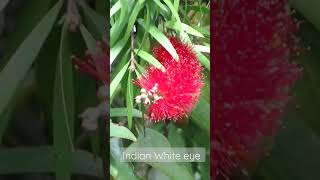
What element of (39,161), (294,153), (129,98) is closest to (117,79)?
(129,98)

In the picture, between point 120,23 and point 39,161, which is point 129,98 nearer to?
point 120,23

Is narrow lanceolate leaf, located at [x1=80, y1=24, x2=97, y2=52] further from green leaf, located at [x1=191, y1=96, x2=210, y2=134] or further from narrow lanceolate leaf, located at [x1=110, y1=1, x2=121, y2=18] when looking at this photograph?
green leaf, located at [x1=191, y1=96, x2=210, y2=134]

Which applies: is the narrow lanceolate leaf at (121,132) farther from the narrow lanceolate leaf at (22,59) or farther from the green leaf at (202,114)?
the narrow lanceolate leaf at (22,59)

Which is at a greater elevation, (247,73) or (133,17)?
(133,17)

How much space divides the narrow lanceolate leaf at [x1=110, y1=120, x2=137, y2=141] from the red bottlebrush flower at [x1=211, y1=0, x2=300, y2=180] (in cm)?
17

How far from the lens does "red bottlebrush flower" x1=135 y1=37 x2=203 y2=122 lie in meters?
0.97

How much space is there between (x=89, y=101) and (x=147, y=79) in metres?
0.15

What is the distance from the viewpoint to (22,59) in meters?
1.03

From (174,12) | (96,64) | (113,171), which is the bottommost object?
(113,171)

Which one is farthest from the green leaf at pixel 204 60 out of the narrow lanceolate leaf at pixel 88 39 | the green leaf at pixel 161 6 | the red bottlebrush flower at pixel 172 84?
the narrow lanceolate leaf at pixel 88 39

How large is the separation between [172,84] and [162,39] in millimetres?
96

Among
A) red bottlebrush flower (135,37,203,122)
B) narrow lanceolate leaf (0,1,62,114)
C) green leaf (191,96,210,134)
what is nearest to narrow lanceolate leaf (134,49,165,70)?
red bottlebrush flower (135,37,203,122)

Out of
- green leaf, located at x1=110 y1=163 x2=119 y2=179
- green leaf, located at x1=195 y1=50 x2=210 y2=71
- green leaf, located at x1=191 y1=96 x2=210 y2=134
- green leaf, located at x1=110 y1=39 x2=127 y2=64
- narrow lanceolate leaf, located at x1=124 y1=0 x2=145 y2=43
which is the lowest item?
green leaf, located at x1=110 y1=163 x2=119 y2=179

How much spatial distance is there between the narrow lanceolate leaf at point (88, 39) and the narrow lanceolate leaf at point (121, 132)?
17 centimetres
